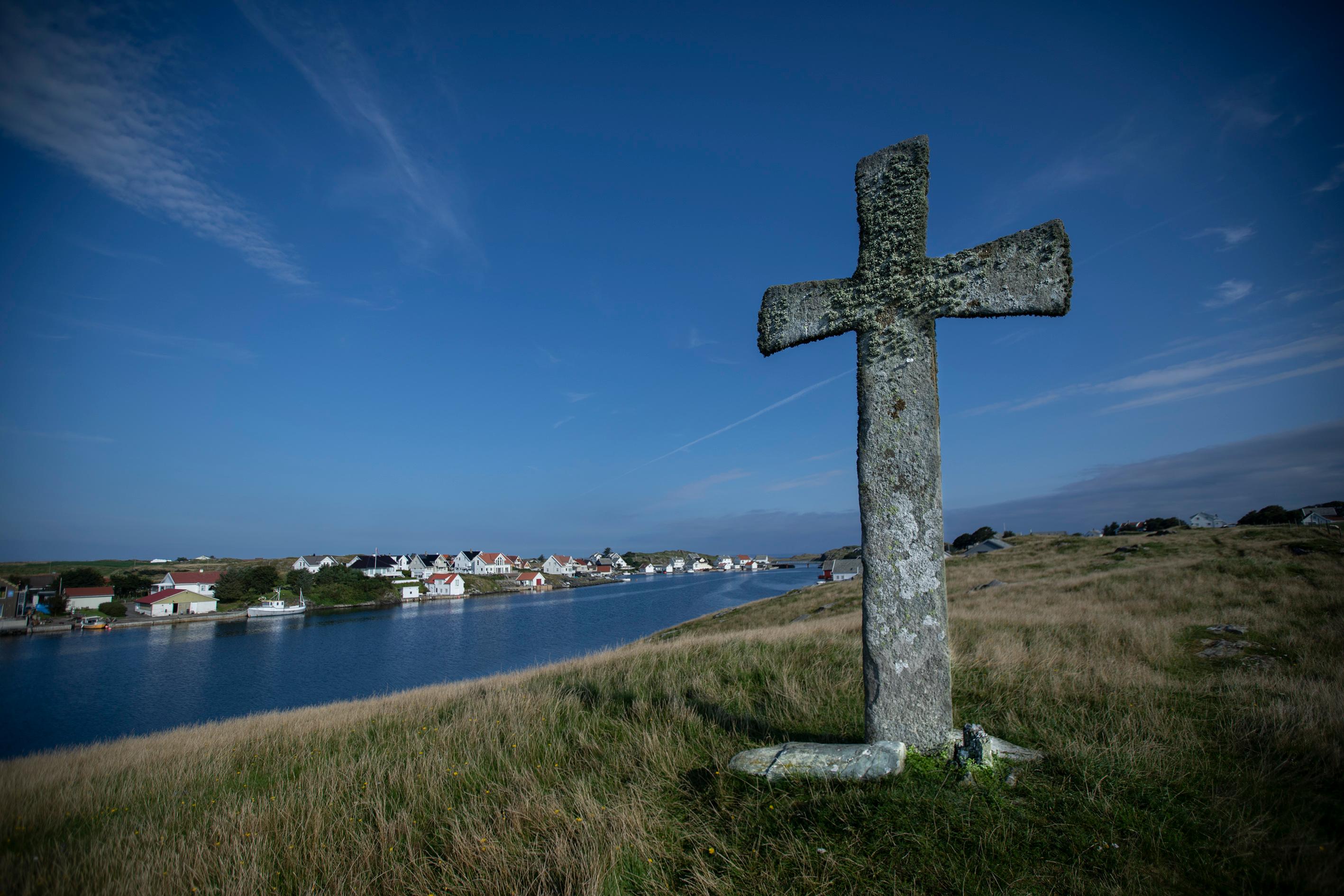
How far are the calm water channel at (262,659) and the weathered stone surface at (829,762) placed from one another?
65.4ft

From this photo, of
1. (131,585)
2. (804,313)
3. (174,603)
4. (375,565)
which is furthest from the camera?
(375,565)

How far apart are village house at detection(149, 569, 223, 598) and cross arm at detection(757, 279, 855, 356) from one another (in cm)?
7728

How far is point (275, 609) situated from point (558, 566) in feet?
257

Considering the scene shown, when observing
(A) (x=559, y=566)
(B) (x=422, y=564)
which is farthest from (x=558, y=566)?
(B) (x=422, y=564)

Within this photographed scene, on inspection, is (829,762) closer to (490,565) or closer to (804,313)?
(804,313)

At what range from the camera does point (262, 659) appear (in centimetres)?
3394

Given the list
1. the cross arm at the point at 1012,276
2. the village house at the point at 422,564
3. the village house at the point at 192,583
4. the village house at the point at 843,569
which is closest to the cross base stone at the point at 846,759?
the cross arm at the point at 1012,276

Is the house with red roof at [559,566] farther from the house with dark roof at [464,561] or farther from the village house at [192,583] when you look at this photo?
the village house at [192,583]

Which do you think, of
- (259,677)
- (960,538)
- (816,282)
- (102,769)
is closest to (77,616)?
(259,677)

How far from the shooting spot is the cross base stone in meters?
3.46

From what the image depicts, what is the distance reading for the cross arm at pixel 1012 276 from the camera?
13.4 feet

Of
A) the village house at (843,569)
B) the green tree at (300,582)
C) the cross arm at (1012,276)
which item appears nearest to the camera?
the cross arm at (1012,276)

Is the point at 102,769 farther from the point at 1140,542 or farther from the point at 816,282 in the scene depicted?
the point at 1140,542

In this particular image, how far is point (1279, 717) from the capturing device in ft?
12.3
